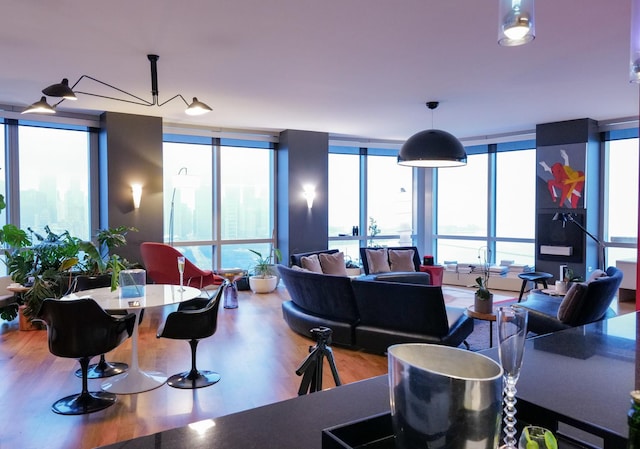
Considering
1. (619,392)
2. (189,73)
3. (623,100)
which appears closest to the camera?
(619,392)

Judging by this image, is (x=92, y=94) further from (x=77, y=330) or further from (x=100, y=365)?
(x=77, y=330)

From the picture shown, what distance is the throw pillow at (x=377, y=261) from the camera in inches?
296

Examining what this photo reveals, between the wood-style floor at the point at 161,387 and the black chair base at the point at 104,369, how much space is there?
0.46 feet

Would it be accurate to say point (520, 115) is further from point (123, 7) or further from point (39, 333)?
point (39, 333)

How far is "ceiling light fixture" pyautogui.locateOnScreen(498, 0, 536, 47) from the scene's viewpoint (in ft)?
4.90

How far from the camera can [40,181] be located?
666 cm

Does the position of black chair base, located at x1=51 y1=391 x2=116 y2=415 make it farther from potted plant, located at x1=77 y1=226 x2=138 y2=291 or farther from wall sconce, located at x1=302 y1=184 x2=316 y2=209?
wall sconce, located at x1=302 y1=184 x2=316 y2=209

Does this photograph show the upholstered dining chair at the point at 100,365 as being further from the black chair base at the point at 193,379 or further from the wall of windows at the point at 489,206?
the wall of windows at the point at 489,206

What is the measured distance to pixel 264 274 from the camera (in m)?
7.84

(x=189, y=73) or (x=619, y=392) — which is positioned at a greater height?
(x=189, y=73)

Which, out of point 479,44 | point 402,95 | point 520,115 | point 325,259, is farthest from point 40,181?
point 520,115

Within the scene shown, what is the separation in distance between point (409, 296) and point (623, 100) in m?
4.39

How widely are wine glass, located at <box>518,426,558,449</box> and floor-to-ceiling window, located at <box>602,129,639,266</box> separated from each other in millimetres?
7814

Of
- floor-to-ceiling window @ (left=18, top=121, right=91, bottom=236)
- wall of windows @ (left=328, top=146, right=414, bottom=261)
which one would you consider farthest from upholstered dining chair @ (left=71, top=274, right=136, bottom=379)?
wall of windows @ (left=328, top=146, right=414, bottom=261)
